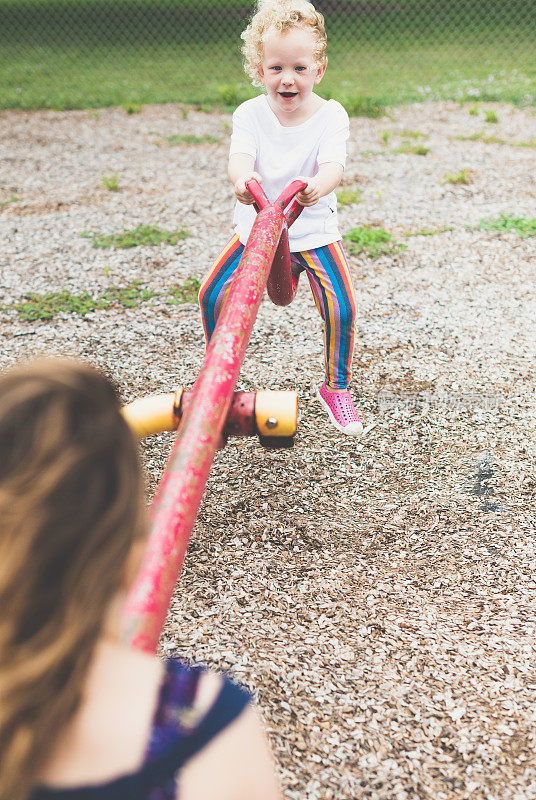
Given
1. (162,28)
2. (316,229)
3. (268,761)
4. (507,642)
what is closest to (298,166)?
(316,229)

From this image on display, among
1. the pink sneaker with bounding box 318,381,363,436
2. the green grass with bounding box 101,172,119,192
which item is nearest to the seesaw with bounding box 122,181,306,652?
the pink sneaker with bounding box 318,381,363,436

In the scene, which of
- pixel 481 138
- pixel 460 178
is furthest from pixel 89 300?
pixel 481 138

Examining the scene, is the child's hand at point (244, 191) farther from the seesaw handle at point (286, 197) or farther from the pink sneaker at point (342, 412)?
the pink sneaker at point (342, 412)

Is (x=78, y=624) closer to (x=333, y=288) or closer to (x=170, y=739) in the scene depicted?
(x=170, y=739)

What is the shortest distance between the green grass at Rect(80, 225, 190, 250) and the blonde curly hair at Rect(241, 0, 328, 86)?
253cm

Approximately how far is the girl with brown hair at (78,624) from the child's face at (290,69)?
1.86 m

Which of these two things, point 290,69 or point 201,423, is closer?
point 201,423

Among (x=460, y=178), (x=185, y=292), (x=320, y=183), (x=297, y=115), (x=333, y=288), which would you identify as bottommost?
(x=460, y=178)

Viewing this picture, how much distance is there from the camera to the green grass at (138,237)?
500 centimetres

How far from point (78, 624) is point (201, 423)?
56cm

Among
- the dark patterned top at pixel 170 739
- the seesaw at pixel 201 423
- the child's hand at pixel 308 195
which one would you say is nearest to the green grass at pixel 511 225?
the child's hand at pixel 308 195

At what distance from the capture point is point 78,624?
80cm

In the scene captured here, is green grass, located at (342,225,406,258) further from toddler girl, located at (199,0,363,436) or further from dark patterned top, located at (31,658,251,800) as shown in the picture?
dark patterned top, located at (31,658,251,800)

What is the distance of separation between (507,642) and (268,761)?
45.9 inches
